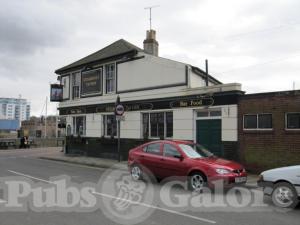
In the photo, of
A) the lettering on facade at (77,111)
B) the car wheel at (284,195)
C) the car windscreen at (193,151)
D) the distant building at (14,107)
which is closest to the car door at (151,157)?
the car windscreen at (193,151)

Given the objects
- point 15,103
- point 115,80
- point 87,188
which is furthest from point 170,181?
point 15,103

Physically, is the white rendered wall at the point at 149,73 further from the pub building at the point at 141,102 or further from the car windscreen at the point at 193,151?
the car windscreen at the point at 193,151

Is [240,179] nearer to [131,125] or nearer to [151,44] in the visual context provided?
[131,125]

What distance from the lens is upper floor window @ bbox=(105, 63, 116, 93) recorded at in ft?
74.4

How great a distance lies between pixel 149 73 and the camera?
65.8 feet

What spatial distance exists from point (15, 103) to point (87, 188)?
12421 centimetres

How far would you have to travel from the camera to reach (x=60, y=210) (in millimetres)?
7973

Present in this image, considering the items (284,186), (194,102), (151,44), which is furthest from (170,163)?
(151,44)

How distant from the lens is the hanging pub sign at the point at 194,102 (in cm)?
1658

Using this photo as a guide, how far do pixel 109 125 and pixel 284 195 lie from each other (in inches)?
600

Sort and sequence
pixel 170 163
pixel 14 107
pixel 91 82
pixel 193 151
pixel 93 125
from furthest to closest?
1. pixel 14 107
2. pixel 91 82
3. pixel 93 125
4. pixel 193 151
5. pixel 170 163

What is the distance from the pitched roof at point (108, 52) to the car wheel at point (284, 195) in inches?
545

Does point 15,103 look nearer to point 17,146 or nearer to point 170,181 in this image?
point 17,146

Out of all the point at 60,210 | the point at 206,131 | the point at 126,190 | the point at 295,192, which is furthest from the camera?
the point at 206,131
